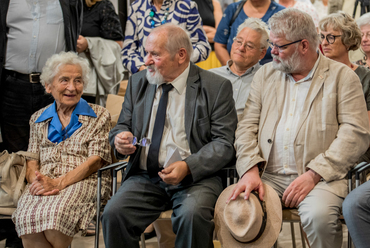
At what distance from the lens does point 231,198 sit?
8.40ft

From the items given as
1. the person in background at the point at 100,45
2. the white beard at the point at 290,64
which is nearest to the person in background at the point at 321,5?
the person in background at the point at 100,45

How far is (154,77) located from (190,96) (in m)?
0.27

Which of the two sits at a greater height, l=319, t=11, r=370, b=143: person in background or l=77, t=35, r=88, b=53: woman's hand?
l=319, t=11, r=370, b=143: person in background

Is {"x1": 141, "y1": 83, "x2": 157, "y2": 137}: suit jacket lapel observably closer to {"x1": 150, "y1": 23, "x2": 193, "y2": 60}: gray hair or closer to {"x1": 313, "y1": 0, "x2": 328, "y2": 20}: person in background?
{"x1": 150, "y1": 23, "x2": 193, "y2": 60}: gray hair

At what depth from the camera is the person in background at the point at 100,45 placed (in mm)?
4250

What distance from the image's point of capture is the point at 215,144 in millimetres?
2830

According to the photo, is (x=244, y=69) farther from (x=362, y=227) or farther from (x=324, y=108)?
(x=362, y=227)

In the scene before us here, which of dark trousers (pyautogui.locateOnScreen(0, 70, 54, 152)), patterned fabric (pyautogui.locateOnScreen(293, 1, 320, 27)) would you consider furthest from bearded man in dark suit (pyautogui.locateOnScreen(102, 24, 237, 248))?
patterned fabric (pyautogui.locateOnScreen(293, 1, 320, 27))

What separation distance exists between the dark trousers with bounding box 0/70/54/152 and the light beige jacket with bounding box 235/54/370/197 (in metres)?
1.84

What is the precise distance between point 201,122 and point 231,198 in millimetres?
563

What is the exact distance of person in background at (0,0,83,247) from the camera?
12.4ft

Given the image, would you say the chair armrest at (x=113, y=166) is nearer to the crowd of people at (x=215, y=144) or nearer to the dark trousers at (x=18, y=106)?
the crowd of people at (x=215, y=144)

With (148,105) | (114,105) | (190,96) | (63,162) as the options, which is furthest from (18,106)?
(190,96)

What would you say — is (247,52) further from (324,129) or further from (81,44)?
(81,44)
